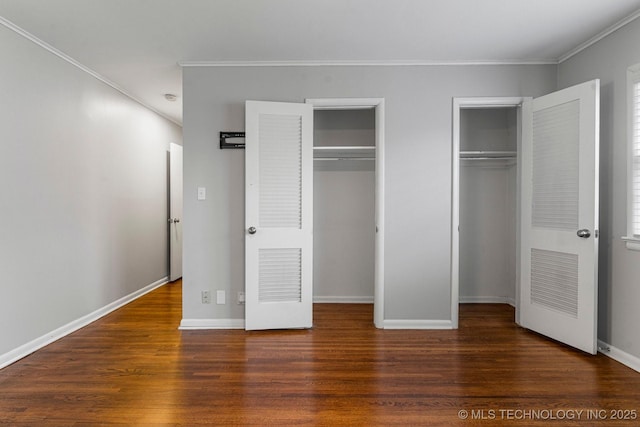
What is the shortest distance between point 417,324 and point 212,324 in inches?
75.7

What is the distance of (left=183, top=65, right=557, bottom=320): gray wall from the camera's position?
137 inches

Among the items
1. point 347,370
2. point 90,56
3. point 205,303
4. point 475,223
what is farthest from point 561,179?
point 90,56

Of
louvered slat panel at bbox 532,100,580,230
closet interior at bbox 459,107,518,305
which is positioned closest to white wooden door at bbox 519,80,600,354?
louvered slat panel at bbox 532,100,580,230

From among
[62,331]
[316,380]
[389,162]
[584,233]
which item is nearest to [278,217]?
[389,162]

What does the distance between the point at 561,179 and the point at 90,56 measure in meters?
4.22

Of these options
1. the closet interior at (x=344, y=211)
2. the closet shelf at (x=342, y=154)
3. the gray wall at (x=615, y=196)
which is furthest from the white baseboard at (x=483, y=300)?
the closet shelf at (x=342, y=154)

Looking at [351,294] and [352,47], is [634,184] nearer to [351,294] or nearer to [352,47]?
[352,47]

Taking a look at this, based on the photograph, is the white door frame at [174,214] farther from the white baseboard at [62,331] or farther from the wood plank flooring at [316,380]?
the wood plank flooring at [316,380]

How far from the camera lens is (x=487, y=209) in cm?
431

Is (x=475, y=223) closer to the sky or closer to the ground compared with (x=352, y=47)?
closer to the ground

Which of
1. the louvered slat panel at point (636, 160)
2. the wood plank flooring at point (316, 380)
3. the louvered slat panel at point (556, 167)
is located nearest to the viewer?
the wood plank flooring at point (316, 380)

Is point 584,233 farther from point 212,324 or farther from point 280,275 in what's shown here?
point 212,324

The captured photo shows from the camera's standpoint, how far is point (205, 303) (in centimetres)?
350

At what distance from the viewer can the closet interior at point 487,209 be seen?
425 centimetres
